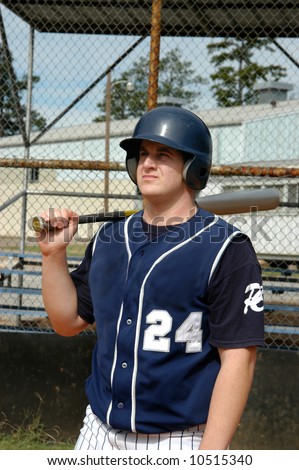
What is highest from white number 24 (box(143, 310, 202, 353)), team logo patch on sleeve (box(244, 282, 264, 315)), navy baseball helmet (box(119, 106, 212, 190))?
navy baseball helmet (box(119, 106, 212, 190))

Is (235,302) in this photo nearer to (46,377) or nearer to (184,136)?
(184,136)

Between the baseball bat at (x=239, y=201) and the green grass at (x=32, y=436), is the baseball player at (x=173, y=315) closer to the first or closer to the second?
the baseball bat at (x=239, y=201)

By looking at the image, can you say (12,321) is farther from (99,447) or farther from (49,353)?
(99,447)

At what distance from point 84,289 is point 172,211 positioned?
403mm

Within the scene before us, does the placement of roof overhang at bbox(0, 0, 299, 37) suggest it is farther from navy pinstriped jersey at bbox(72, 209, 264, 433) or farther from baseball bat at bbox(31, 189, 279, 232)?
navy pinstriped jersey at bbox(72, 209, 264, 433)

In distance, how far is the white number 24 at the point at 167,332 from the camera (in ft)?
5.70

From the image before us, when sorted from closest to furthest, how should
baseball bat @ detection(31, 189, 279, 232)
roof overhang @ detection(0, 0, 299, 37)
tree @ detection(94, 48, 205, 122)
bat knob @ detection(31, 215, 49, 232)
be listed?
1. bat knob @ detection(31, 215, 49, 232)
2. baseball bat @ detection(31, 189, 279, 232)
3. roof overhang @ detection(0, 0, 299, 37)
4. tree @ detection(94, 48, 205, 122)

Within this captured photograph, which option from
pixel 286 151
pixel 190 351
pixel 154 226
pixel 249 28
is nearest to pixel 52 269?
pixel 154 226

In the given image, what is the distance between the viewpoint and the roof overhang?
705 centimetres

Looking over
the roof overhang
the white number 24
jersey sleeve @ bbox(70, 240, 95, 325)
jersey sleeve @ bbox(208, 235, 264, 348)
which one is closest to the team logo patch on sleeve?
jersey sleeve @ bbox(208, 235, 264, 348)

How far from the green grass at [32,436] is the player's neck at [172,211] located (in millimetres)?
2759

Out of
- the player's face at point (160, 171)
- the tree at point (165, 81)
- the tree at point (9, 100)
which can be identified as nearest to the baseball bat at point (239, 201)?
the player's face at point (160, 171)

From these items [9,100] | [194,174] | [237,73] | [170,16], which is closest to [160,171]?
[194,174]

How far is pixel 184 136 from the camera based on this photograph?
1.85 metres
